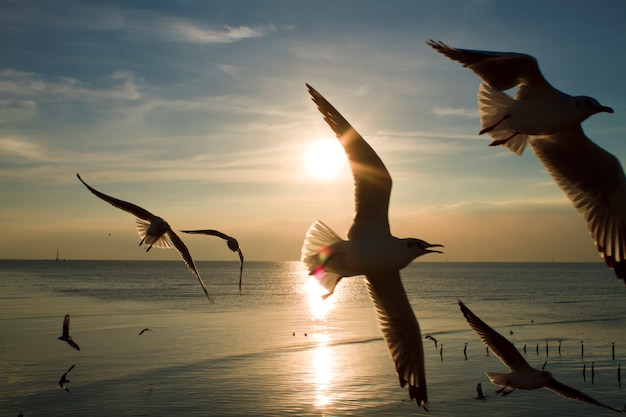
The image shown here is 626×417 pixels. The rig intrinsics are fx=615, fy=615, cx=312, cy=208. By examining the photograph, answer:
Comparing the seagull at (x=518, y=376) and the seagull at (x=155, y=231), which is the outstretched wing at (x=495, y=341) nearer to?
the seagull at (x=518, y=376)

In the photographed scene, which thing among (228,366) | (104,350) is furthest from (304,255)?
(104,350)

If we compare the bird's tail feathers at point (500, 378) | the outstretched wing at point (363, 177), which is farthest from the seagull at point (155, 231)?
the bird's tail feathers at point (500, 378)

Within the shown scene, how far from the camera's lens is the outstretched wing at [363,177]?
6832mm

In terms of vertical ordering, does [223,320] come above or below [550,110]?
below

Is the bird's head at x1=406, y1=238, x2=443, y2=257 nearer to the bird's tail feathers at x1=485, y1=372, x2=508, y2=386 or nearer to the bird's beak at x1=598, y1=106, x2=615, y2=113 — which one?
the bird's beak at x1=598, y1=106, x2=615, y2=113

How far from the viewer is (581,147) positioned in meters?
8.36

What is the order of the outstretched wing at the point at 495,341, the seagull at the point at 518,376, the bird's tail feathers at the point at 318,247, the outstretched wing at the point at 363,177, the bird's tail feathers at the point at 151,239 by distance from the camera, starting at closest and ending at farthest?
the outstretched wing at the point at 363,177
the bird's tail feathers at the point at 318,247
the outstretched wing at the point at 495,341
the seagull at the point at 518,376
the bird's tail feathers at the point at 151,239

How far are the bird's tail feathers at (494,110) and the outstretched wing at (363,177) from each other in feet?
5.56

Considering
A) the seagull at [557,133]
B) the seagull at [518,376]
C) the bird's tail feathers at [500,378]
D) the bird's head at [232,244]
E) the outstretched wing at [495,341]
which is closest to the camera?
the seagull at [557,133]

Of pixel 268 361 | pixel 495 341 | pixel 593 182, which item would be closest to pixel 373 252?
pixel 593 182

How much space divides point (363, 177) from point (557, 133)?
3.09m

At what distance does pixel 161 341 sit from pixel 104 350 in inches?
235

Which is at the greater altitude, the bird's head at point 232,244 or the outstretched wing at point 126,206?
the outstretched wing at point 126,206

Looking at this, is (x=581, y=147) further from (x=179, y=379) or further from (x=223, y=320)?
(x=223, y=320)
